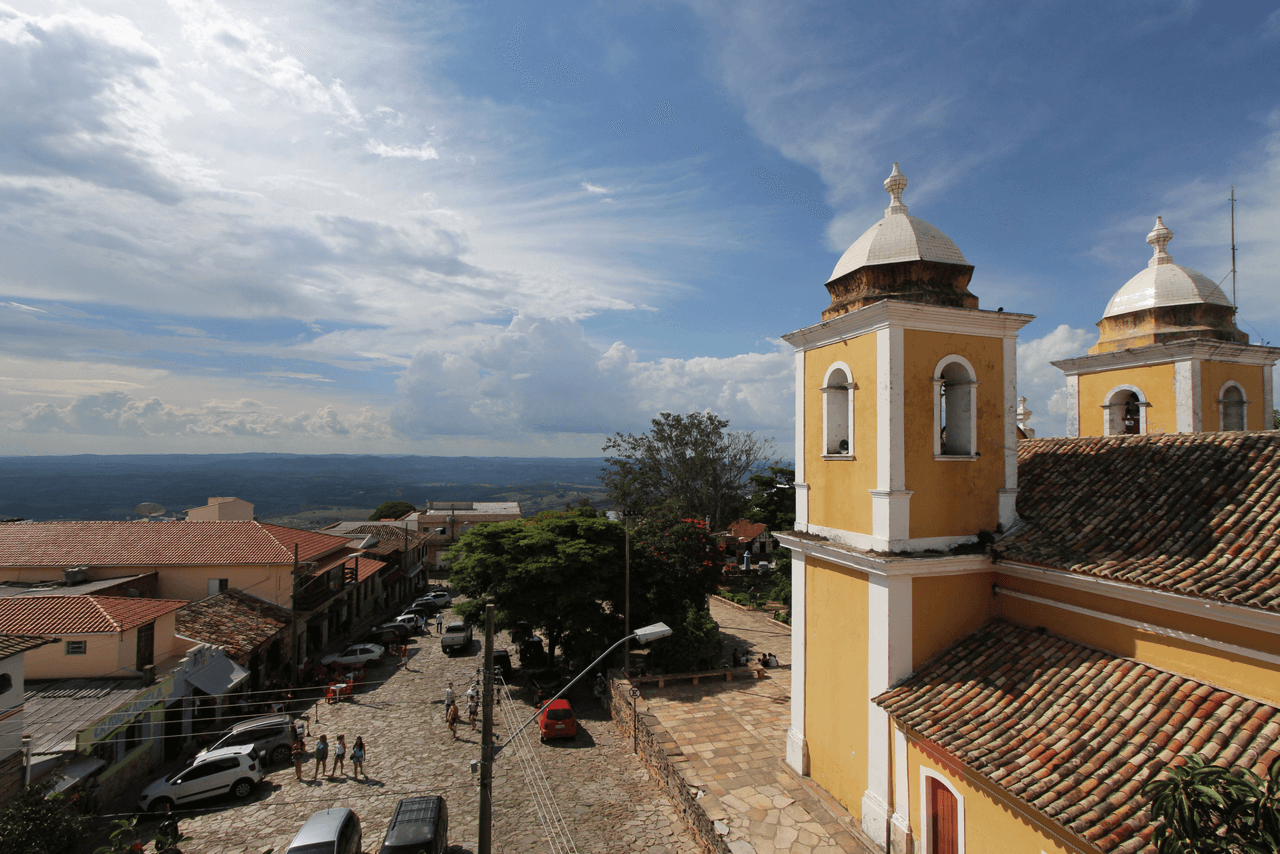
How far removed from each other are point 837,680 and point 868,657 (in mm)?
1162

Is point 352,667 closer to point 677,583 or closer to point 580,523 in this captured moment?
point 580,523

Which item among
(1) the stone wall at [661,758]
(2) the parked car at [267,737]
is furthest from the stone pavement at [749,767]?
(2) the parked car at [267,737]

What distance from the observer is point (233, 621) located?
20.5 meters

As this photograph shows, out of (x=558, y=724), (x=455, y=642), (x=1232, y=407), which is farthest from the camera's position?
(x=455, y=642)

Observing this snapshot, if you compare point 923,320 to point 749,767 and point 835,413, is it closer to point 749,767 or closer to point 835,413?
point 835,413

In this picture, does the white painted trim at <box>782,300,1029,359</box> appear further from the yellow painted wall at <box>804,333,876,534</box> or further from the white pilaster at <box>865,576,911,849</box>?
the white pilaster at <box>865,576,911,849</box>

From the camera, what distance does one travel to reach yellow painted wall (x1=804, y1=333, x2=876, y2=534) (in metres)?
10.2

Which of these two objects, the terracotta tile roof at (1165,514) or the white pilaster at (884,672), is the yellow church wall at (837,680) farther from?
the terracotta tile roof at (1165,514)

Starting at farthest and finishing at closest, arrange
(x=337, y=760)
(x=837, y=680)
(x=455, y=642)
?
(x=455, y=642)
(x=337, y=760)
(x=837, y=680)

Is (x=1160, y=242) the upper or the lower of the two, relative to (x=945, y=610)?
upper

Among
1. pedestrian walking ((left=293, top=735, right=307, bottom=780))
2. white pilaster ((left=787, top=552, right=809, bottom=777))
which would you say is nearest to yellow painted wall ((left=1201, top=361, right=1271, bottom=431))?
white pilaster ((left=787, top=552, right=809, bottom=777))

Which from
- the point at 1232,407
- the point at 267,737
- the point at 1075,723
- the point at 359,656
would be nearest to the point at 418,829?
the point at 267,737

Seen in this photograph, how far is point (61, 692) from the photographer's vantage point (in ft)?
49.3

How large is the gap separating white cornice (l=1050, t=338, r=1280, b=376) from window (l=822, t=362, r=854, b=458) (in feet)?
25.7
